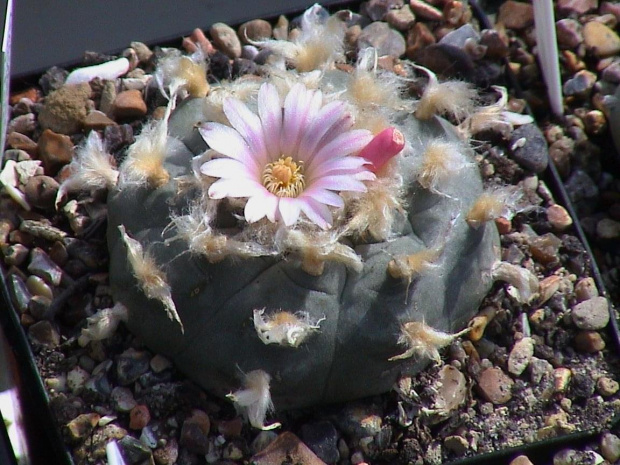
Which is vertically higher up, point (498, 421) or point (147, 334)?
point (147, 334)

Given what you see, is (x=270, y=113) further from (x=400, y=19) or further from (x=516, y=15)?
(x=516, y=15)

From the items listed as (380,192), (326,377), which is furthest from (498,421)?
(380,192)

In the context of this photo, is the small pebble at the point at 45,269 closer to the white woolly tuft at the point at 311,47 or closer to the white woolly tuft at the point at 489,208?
the white woolly tuft at the point at 311,47

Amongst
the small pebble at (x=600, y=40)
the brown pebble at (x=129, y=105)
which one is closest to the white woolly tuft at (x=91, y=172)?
the brown pebble at (x=129, y=105)

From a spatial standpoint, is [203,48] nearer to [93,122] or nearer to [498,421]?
[93,122]

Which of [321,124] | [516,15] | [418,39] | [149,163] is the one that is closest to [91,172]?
[149,163]

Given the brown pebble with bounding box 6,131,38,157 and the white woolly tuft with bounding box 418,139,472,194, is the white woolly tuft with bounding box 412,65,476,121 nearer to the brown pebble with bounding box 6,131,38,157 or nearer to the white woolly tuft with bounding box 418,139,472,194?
the white woolly tuft with bounding box 418,139,472,194
